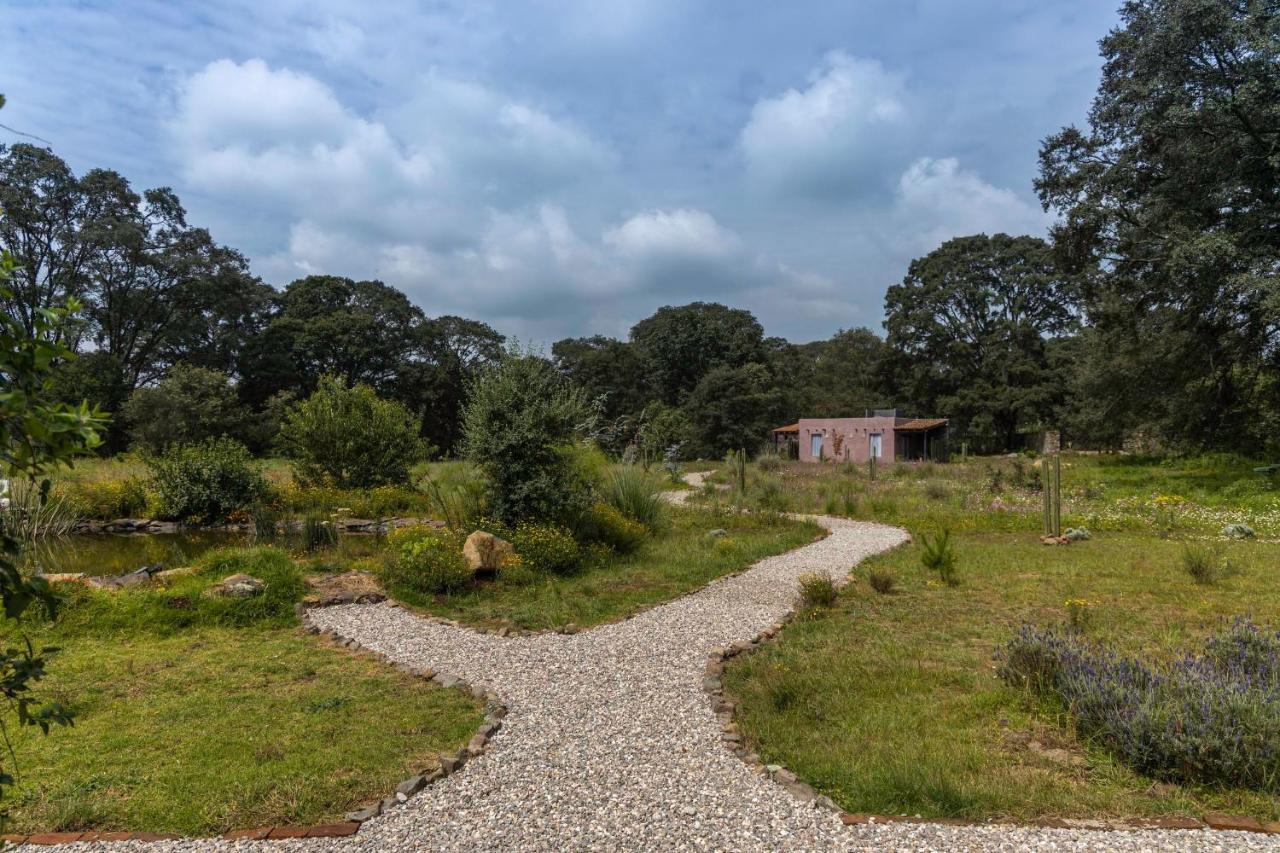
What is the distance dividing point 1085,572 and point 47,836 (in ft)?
32.4

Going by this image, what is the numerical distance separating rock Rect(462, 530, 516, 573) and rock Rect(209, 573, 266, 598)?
7.00 feet

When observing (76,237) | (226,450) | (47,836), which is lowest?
(47,836)

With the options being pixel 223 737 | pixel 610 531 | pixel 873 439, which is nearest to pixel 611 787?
pixel 223 737

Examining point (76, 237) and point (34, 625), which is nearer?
point (34, 625)

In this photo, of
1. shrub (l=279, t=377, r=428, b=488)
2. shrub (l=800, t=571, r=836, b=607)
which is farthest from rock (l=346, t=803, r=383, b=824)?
shrub (l=279, t=377, r=428, b=488)

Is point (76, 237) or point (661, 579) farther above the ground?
point (76, 237)

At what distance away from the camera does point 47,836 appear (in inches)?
125

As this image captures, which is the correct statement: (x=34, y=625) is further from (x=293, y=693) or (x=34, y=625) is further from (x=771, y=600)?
(x=771, y=600)

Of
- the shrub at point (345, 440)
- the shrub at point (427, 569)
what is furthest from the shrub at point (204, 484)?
the shrub at point (427, 569)

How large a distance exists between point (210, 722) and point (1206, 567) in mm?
9623

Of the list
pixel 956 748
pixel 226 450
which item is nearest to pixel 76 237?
pixel 226 450

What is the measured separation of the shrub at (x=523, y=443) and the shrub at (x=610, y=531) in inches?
15.7

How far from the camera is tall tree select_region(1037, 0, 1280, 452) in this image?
14.8 m

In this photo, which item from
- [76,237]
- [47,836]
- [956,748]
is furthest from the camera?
[76,237]
